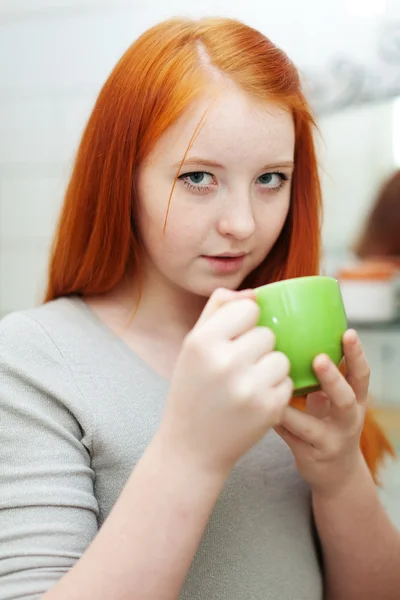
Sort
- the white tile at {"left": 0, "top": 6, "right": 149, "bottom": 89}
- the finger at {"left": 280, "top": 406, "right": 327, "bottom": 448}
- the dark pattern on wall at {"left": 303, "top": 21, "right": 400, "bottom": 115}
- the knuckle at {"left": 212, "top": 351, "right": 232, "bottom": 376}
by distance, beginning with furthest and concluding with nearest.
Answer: the white tile at {"left": 0, "top": 6, "right": 149, "bottom": 89}, the dark pattern on wall at {"left": 303, "top": 21, "right": 400, "bottom": 115}, the finger at {"left": 280, "top": 406, "right": 327, "bottom": 448}, the knuckle at {"left": 212, "top": 351, "right": 232, "bottom": 376}

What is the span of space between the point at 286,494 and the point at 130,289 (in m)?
0.29

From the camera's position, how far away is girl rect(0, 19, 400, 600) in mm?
529

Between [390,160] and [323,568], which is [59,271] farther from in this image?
[390,160]

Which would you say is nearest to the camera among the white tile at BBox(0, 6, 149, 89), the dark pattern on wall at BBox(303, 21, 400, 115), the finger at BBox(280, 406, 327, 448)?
the finger at BBox(280, 406, 327, 448)

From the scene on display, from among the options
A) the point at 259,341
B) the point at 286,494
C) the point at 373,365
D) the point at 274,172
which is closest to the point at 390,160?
the point at 373,365

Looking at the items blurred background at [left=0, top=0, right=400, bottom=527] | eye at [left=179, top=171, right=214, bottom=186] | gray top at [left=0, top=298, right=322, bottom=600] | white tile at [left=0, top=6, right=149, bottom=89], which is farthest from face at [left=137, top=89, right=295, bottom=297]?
white tile at [left=0, top=6, right=149, bottom=89]

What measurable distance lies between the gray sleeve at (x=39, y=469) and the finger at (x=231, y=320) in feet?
0.66

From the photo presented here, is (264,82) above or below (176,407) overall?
above

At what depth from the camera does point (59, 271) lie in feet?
2.72

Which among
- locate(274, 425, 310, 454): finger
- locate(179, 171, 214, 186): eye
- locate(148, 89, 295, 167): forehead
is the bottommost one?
locate(274, 425, 310, 454): finger

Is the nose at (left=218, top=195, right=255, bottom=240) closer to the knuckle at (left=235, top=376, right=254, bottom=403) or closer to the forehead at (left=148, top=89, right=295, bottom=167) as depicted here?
the forehead at (left=148, top=89, right=295, bottom=167)

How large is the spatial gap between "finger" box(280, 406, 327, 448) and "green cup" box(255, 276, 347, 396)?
47mm

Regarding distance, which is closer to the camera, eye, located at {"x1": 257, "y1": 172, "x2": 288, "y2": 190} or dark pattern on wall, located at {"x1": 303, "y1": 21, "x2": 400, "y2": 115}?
eye, located at {"x1": 257, "y1": 172, "x2": 288, "y2": 190}

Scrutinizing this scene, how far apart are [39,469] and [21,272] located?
92cm
